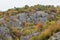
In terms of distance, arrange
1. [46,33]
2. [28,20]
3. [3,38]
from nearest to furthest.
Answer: [46,33] → [3,38] → [28,20]

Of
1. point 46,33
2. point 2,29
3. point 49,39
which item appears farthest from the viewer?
point 2,29

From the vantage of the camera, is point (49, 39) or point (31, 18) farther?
point (31, 18)

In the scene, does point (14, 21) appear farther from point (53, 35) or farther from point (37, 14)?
point (53, 35)

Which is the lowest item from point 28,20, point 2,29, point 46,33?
point 28,20

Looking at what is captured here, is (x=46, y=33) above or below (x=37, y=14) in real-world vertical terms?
above

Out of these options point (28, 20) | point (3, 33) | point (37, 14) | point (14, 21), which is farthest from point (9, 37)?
point (37, 14)

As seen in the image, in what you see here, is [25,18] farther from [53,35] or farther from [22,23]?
[53,35]

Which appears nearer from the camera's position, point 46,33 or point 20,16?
point 46,33

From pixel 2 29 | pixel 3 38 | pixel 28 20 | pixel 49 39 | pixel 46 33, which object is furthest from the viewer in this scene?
pixel 28 20

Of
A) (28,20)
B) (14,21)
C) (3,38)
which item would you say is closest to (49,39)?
(3,38)
